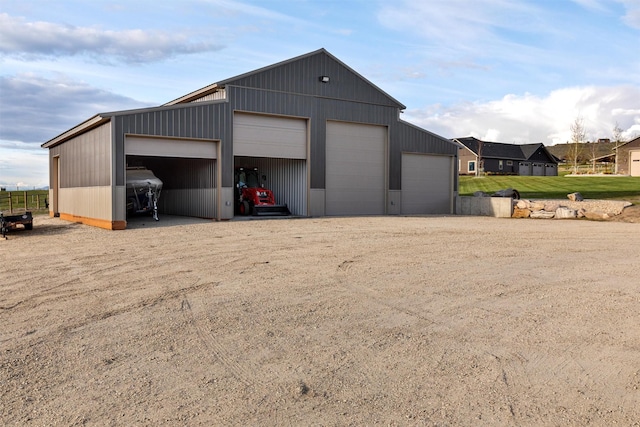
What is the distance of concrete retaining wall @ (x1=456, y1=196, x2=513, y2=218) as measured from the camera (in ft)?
79.7

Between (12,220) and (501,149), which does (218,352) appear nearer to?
(12,220)

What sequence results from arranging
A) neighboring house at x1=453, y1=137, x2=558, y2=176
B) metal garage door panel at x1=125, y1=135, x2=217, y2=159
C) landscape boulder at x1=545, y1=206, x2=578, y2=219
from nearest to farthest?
metal garage door panel at x1=125, y1=135, x2=217, y2=159 → landscape boulder at x1=545, y1=206, x2=578, y2=219 → neighboring house at x1=453, y1=137, x2=558, y2=176

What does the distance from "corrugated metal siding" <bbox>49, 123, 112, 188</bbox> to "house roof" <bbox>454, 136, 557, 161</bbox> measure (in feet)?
161

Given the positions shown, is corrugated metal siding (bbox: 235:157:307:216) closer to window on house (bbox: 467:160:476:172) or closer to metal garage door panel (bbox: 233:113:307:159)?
metal garage door panel (bbox: 233:113:307:159)

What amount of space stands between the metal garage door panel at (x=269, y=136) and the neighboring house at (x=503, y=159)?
4367cm

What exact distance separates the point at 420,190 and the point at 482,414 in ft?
76.1

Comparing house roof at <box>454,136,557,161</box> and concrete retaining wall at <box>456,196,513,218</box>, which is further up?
house roof at <box>454,136,557,161</box>

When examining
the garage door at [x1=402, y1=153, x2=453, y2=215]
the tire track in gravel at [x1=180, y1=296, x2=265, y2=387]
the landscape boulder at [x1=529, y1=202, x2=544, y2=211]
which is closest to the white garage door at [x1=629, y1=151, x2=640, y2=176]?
the garage door at [x1=402, y1=153, x2=453, y2=215]

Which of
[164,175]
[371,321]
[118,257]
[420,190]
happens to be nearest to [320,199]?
[420,190]

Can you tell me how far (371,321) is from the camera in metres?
6.07

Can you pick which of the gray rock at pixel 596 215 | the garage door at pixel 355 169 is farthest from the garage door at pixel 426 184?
→ the gray rock at pixel 596 215

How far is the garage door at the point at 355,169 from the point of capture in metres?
23.7

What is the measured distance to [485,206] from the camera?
25.5m

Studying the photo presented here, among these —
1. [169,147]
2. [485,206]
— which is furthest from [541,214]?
[169,147]
